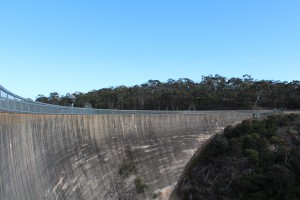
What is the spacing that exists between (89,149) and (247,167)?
881 inches

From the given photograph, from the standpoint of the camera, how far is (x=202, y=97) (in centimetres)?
8581

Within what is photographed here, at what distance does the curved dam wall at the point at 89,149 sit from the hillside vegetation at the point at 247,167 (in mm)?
1725

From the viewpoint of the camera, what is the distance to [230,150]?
47.4 metres

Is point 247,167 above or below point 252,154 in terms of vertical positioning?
below

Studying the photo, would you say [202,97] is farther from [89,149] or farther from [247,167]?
[89,149]

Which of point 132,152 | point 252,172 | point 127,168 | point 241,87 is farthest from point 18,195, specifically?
point 241,87

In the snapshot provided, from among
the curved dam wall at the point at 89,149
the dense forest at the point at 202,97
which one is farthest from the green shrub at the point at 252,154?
the dense forest at the point at 202,97

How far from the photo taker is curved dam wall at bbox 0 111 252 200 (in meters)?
15.1

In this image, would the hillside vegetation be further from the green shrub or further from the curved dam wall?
the curved dam wall

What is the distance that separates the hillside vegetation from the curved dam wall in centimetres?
173

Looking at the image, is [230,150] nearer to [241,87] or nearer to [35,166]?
[35,166]

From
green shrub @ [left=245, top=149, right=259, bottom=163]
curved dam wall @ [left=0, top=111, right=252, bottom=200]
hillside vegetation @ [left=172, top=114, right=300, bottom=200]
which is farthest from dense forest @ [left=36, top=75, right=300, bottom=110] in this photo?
green shrub @ [left=245, top=149, right=259, bottom=163]

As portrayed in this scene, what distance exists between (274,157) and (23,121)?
34.4 m

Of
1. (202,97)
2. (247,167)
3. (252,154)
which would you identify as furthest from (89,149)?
(202,97)
